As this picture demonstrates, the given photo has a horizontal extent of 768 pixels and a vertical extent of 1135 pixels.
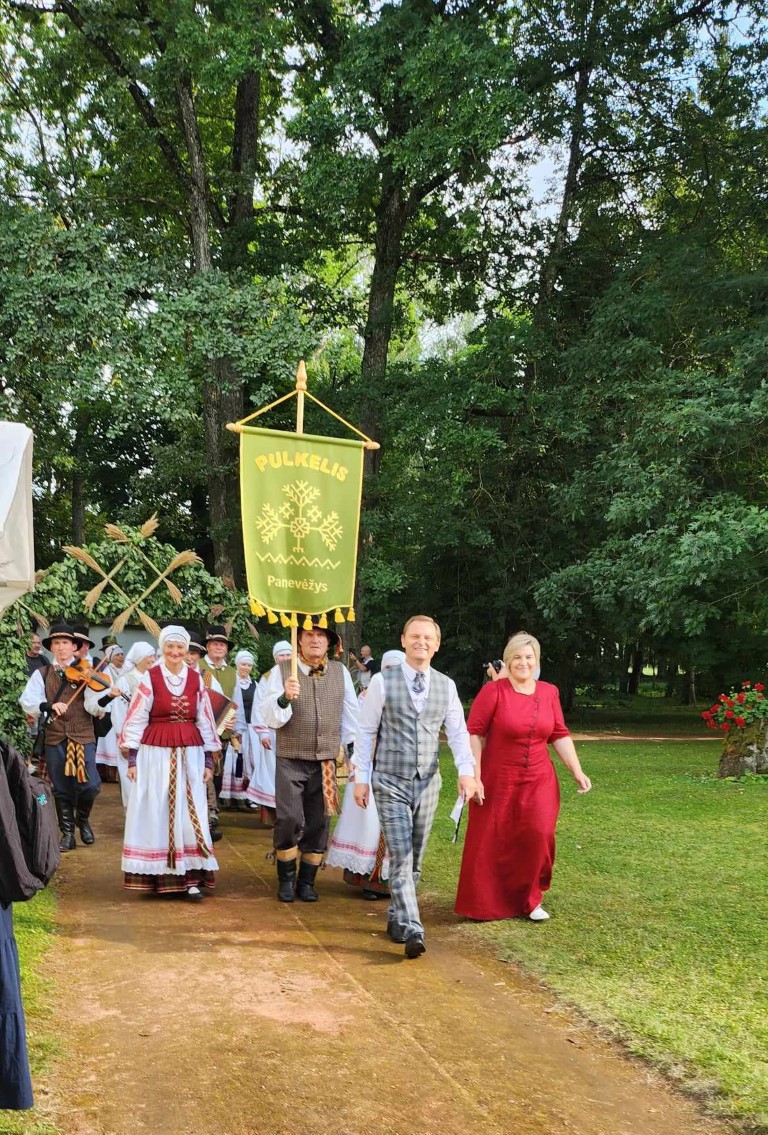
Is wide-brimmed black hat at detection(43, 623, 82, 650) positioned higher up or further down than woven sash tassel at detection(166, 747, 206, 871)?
higher up

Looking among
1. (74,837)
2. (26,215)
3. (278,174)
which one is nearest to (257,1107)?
(74,837)

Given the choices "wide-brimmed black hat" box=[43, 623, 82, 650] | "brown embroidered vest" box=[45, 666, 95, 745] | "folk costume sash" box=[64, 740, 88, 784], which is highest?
"wide-brimmed black hat" box=[43, 623, 82, 650]

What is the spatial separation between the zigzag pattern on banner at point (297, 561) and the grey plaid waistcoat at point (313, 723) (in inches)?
33.3

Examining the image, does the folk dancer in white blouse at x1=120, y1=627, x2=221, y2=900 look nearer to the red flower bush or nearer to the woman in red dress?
the woman in red dress

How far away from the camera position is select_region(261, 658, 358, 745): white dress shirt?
7.89 m

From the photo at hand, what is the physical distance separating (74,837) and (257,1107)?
20.7 ft

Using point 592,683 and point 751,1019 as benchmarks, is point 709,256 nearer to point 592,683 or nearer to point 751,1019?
point 592,683

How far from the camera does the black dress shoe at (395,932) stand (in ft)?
21.9

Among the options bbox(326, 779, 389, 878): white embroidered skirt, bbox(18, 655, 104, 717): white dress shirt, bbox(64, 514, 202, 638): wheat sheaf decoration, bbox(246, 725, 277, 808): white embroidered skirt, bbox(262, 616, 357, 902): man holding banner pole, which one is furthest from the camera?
bbox(64, 514, 202, 638): wheat sheaf decoration

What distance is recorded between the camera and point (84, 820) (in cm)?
1043

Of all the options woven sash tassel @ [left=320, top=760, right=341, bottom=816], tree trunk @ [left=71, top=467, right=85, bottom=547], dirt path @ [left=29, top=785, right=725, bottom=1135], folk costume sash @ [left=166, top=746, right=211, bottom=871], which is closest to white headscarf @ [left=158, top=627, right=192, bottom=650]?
folk costume sash @ [left=166, top=746, right=211, bottom=871]

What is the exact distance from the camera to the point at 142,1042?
497 centimetres

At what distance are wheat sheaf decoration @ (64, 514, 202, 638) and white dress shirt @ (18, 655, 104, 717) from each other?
16.8 feet

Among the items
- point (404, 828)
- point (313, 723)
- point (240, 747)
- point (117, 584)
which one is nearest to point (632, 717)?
point (117, 584)
